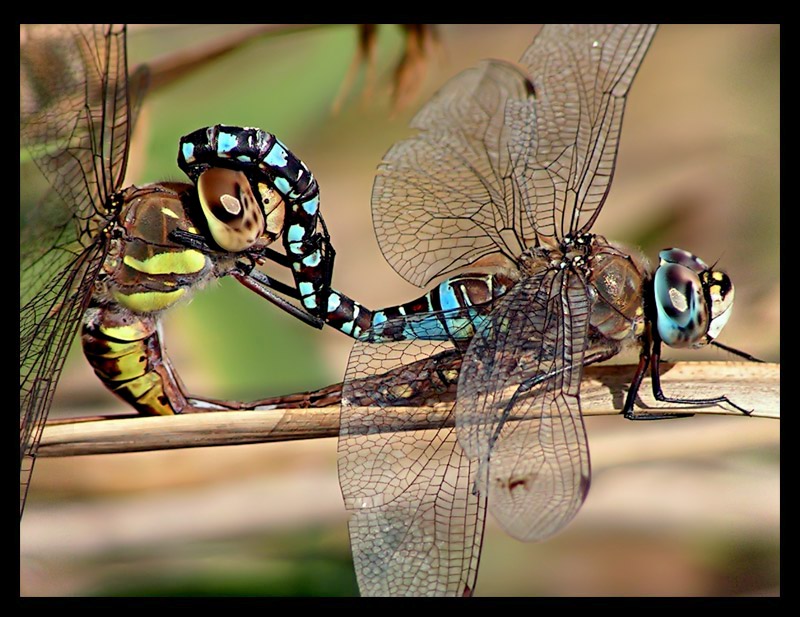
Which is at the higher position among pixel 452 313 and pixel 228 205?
pixel 228 205

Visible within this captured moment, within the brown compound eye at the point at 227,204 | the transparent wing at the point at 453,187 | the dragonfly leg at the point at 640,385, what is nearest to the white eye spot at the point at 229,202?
the brown compound eye at the point at 227,204

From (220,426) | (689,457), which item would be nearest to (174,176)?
(220,426)

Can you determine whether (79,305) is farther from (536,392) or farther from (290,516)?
(536,392)

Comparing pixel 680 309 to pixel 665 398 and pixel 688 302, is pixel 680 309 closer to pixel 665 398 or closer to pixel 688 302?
pixel 688 302

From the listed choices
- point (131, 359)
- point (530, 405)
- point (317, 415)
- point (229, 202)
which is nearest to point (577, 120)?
point (530, 405)

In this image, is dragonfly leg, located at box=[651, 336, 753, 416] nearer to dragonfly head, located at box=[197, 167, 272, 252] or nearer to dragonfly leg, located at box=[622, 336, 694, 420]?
dragonfly leg, located at box=[622, 336, 694, 420]

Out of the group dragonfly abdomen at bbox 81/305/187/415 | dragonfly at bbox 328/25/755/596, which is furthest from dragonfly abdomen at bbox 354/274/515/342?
dragonfly abdomen at bbox 81/305/187/415

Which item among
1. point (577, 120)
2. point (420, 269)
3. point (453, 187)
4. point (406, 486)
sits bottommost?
point (406, 486)

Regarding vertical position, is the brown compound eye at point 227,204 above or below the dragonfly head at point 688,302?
above

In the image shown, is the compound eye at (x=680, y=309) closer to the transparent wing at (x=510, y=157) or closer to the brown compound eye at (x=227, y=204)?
the transparent wing at (x=510, y=157)
